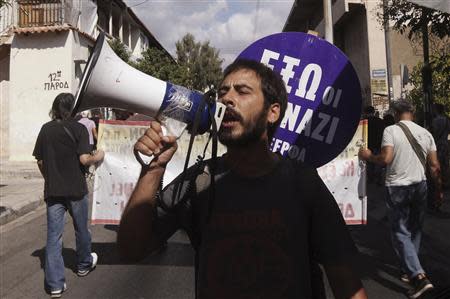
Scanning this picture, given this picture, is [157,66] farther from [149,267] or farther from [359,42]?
[149,267]

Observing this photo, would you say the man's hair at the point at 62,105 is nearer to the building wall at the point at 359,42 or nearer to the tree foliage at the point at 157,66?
the building wall at the point at 359,42

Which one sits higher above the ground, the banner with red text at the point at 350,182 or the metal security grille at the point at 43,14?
the metal security grille at the point at 43,14

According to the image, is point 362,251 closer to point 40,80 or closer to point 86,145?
point 86,145

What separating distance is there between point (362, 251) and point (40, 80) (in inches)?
627

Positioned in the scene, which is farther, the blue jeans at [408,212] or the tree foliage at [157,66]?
the tree foliage at [157,66]

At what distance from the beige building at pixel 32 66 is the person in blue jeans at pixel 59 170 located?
14.8 m

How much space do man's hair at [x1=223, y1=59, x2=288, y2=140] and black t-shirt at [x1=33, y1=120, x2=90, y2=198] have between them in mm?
3270

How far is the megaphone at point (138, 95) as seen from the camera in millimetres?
1621

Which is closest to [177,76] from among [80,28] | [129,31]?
[129,31]

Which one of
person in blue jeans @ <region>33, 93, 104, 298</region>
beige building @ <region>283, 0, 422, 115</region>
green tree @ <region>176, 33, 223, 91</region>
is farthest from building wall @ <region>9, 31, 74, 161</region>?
green tree @ <region>176, 33, 223, 91</region>

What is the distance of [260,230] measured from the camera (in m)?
1.61

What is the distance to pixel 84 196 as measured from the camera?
16.3 ft

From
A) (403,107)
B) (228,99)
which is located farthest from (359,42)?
(228,99)

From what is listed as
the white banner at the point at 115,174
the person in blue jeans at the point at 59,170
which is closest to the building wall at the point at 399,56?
the white banner at the point at 115,174
